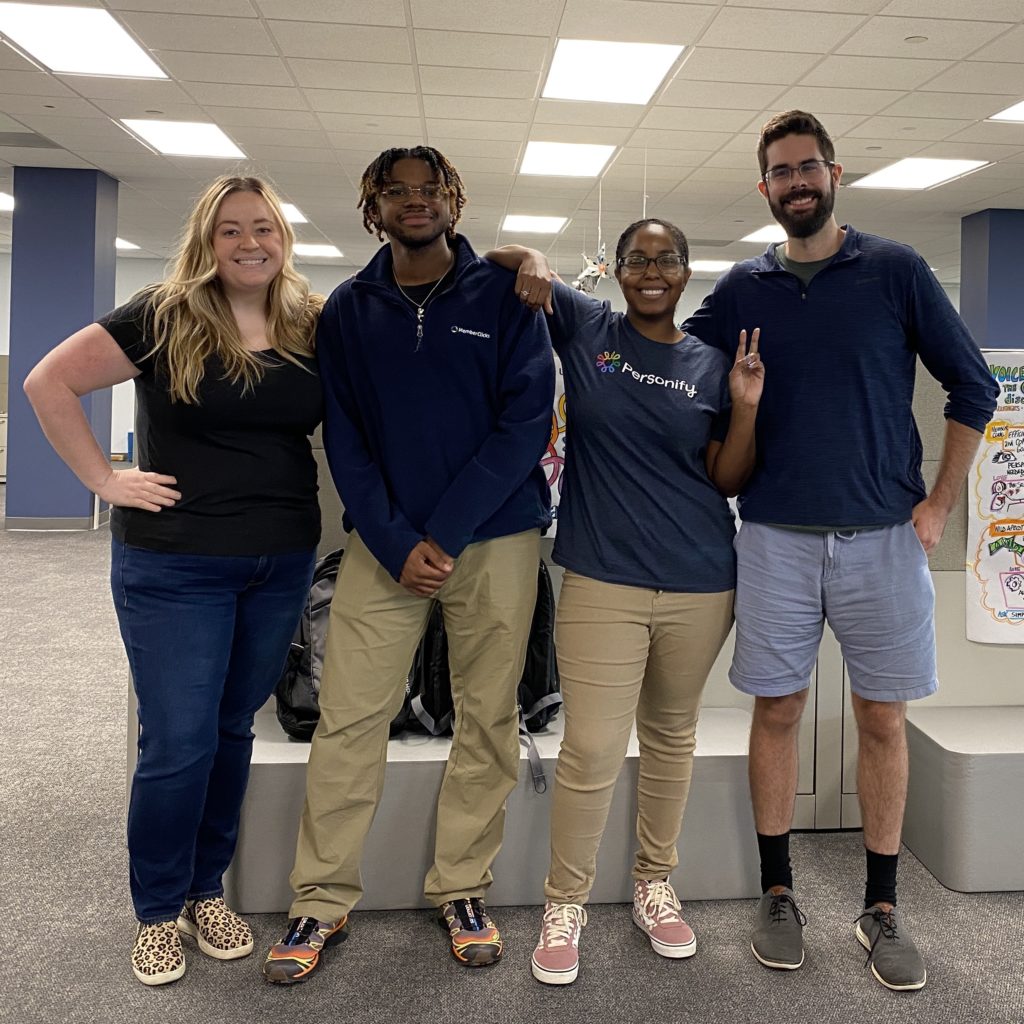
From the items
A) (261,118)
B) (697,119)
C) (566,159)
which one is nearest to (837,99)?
(697,119)

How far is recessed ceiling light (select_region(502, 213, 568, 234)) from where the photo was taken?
9.74 metres

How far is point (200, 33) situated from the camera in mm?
4688

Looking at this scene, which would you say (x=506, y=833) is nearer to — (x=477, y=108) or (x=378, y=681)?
(x=378, y=681)

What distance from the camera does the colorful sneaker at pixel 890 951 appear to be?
1.76 m

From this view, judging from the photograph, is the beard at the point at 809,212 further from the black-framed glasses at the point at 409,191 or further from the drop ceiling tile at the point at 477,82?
the drop ceiling tile at the point at 477,82

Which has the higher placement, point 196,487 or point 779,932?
point 196,487

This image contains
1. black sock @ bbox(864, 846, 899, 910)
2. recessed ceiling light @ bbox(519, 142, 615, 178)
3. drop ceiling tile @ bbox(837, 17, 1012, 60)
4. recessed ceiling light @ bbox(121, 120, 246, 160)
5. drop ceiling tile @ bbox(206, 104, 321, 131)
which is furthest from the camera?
recessed ceiling light @ bbox(519, 142, 615, 178)

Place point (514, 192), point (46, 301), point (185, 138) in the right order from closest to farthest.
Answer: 1. point (185, 138)
2. point (46, 301)
3. point (514, 192)

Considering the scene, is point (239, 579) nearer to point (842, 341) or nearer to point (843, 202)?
point (842, 341)

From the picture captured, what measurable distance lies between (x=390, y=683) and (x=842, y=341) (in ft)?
3.28

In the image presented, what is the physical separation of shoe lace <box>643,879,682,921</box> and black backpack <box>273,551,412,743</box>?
0.60 meters

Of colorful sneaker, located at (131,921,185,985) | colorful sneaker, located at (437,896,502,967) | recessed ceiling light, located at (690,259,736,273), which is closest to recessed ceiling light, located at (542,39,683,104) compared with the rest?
colorful sneaker, located at (437,896,502,967)

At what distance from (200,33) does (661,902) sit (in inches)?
173

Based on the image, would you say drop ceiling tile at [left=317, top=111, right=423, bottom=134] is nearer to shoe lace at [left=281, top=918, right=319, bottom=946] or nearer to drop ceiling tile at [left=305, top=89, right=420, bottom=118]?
drop ceiling tile at [left=305, top=89, right=420, bottom=118]
